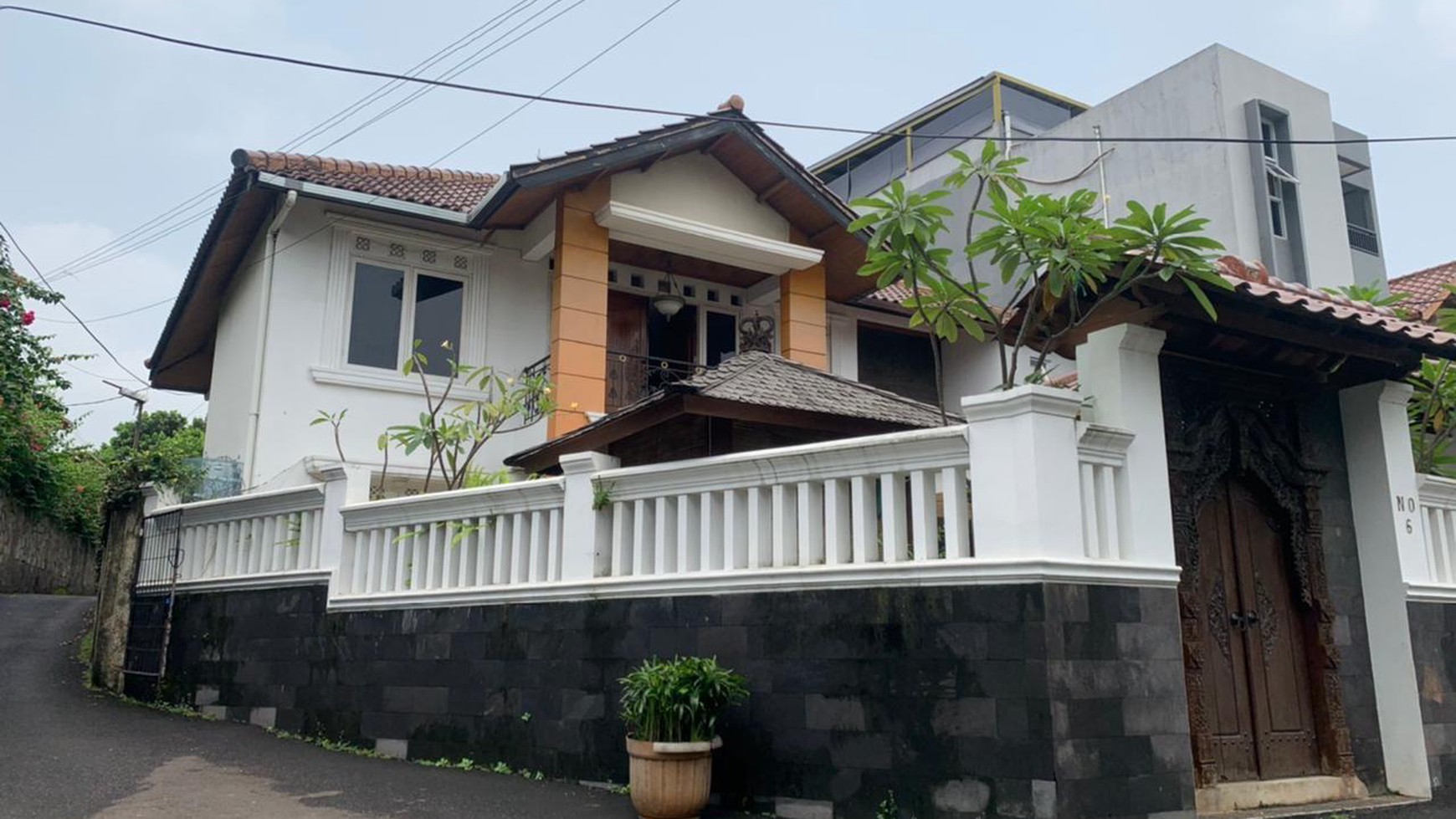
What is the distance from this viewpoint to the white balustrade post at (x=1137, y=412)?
19.3 ft

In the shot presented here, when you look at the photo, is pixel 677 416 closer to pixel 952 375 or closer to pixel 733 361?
pixel 733 361

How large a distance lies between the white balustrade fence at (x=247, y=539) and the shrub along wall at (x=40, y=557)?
458 inches

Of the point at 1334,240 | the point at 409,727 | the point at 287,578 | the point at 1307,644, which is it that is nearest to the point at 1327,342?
the point at 1307,644

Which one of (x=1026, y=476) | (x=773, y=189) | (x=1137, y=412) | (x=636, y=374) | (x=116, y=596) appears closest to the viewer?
(x=1026, y=476)

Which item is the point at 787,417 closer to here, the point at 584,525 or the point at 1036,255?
the point at 584,525

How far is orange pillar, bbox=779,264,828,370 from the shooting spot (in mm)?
13438

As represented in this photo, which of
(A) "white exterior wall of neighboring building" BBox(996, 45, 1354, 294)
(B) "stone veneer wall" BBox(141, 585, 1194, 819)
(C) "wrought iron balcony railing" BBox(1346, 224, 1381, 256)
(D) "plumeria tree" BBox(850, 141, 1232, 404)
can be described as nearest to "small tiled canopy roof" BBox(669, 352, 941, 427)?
(D) "plumeria tree" BBox(850, 141, 1232, 404)

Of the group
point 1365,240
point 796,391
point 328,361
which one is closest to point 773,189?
point 328,361

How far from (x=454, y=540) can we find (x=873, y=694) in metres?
3.66

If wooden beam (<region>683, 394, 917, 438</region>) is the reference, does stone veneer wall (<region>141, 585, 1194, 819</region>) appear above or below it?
below

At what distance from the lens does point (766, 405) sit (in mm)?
7375

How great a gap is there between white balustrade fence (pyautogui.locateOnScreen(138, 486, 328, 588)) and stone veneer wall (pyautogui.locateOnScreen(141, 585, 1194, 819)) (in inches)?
79.7

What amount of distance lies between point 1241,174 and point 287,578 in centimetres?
1624

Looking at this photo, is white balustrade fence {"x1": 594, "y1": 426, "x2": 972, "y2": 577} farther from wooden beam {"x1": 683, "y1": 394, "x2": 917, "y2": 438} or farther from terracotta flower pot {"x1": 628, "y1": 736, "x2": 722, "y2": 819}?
terracotta flower pot {"x1": 628, "y1": 736, "x2": 722, "y2": 819}
